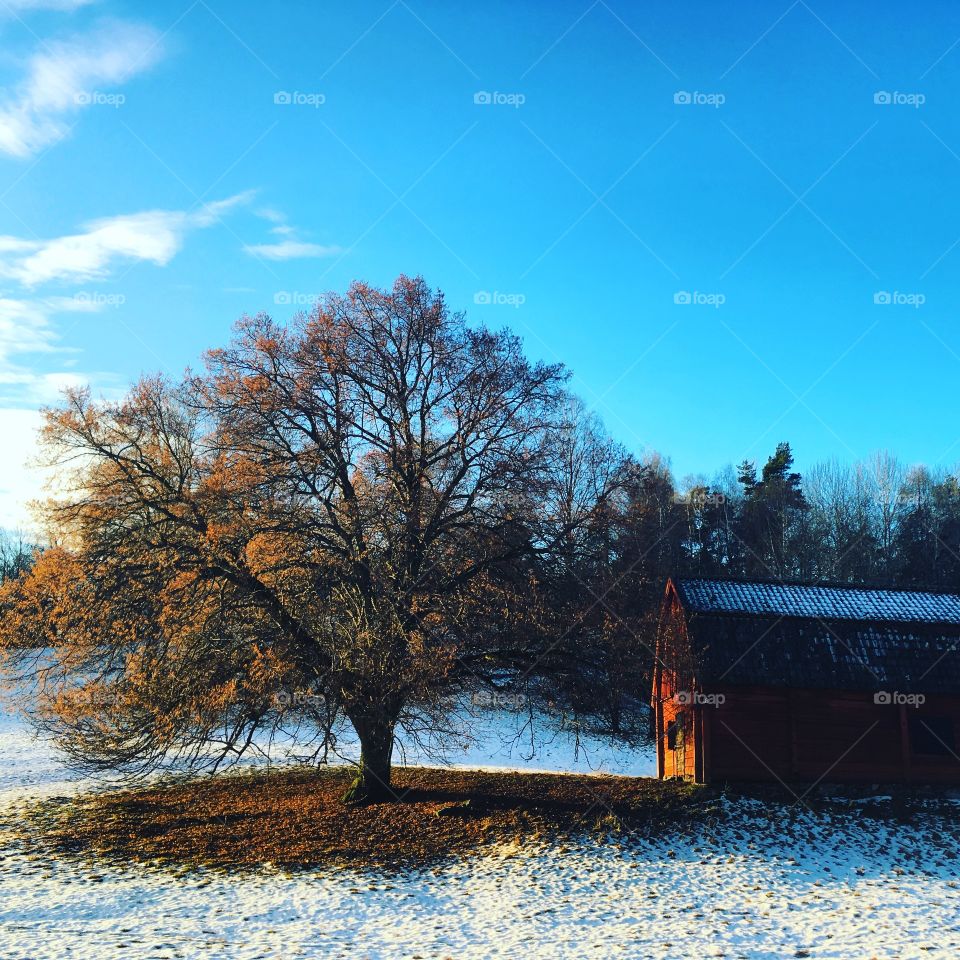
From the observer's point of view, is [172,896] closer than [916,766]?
Yes

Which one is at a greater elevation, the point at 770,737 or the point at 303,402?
the point at 303,402

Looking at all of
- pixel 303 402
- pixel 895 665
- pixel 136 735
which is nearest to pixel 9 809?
pixel 136 735

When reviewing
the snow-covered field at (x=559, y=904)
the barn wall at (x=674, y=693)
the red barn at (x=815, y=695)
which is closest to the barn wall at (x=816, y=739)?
the red barn at (x=815, y=695)

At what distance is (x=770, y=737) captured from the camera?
20.8m

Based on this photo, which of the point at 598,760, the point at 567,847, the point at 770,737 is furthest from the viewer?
the point at 598,760

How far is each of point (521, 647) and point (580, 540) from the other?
9.49 ft

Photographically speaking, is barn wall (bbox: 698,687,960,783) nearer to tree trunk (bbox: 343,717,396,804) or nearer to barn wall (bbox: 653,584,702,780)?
barn wall (bbox: 653,584,702,780)

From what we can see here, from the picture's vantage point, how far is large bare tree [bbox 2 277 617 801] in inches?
637

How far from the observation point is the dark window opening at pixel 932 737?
21.3 m

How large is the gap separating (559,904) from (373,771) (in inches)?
263

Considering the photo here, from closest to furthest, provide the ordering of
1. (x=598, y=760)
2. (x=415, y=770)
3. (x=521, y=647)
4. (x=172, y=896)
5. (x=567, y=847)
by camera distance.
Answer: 1. (x=172, y=896)
2. (x=567, y=847)
3. (x=521, y=647)
4. (x=415, y=770)
5. (x=598, y=760)

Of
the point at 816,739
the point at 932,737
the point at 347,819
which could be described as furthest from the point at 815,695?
the point at 347,819

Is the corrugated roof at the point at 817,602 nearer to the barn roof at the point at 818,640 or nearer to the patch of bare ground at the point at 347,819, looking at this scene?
the barn roof at the point at 818,640

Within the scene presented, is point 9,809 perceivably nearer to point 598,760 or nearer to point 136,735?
point 136,735
